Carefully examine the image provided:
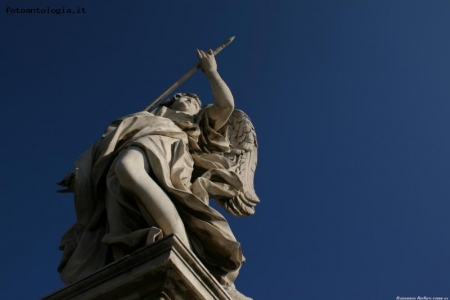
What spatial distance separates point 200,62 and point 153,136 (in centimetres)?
200

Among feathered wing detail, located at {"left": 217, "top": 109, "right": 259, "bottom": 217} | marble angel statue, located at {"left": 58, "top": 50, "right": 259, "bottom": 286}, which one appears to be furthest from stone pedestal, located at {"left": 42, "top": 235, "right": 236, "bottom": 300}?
feathered wing detail, located at {"left": 217, "top": 109, "right": 259, "bottom": 217}

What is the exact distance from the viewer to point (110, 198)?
7.91 m

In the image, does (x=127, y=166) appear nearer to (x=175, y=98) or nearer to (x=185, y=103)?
(x=185, y=103)

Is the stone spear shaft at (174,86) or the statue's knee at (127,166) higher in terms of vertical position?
the stone spear shaft at (174,86)

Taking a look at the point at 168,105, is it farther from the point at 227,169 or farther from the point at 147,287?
the point at 147,287

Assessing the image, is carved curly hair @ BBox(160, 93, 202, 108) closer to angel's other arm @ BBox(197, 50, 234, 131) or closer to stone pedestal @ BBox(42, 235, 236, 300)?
angel's other arm @ BBox(197, 50, 234, 131)

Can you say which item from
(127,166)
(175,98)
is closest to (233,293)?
(127,166)

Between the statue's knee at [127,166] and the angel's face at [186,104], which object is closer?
the statue's knee at [127,166]

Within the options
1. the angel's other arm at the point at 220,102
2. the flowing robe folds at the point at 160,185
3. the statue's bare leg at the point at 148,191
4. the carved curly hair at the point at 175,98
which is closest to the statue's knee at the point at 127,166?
the statue's bare leg at the point at 148,191

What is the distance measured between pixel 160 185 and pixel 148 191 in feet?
1.14

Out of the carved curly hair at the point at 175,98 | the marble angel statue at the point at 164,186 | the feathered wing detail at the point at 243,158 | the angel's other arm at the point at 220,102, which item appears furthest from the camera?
the carved curly hair at the point at 175,98

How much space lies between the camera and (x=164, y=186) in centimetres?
773

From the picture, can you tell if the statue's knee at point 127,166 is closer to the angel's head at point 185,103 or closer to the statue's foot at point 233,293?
the statue's foot at point 233,293

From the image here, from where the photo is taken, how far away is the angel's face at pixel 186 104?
1026cm
